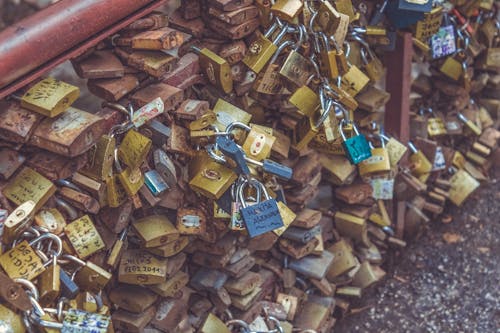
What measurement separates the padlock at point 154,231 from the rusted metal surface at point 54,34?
48 cm

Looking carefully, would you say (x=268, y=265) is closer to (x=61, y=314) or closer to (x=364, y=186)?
(x=364, y=186)

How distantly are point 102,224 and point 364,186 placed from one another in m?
1.02

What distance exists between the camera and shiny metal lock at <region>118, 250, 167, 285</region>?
1.87 meters

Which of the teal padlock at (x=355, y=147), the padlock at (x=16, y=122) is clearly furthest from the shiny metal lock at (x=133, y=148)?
the teal padlock at (x=355, y=147)

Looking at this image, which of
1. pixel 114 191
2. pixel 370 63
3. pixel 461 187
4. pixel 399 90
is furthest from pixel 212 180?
pixel 461 187

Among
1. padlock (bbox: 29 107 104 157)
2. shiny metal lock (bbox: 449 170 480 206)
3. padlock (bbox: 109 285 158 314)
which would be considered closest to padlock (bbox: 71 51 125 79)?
padlock (bbox: 29 107 104 157)

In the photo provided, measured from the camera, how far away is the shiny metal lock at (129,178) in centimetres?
175

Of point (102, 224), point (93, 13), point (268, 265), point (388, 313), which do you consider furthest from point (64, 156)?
point (388, 313)

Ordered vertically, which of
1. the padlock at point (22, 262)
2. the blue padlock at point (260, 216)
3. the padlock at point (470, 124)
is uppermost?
the padlock at point (22, 262)

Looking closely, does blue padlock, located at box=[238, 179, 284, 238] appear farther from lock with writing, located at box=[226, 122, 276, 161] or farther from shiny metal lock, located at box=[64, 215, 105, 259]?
shiny metal lock, located at box=[64, 215, 105, 259]

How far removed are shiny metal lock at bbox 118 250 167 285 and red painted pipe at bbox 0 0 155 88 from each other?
58 centimetres

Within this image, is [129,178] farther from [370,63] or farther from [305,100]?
[370,63]

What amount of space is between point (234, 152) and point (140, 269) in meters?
0.43

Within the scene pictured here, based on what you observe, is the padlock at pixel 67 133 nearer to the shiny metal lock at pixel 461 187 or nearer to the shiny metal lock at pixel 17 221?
the shiny metal lock at pixel 17 221
